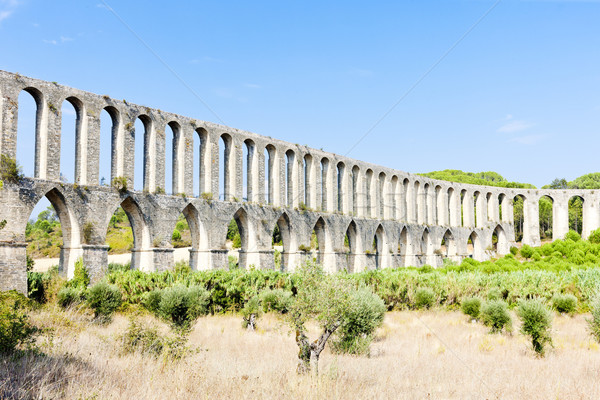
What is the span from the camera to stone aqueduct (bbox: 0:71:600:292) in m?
19.6

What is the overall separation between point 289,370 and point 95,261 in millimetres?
13886

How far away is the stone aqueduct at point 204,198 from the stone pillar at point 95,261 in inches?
1.6

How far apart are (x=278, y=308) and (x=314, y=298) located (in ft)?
28.5

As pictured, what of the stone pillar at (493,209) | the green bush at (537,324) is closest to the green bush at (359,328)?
the green bush at (537,324)

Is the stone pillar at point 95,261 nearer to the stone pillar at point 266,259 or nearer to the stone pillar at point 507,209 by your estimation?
the stone pillar at point 266,259

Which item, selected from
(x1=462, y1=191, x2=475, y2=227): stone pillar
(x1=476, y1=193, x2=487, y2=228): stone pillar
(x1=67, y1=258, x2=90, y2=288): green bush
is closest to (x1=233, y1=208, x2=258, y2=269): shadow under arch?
(x1=67, y1=258, x2=90, y2=288): green bush

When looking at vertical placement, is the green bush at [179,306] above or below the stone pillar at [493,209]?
below

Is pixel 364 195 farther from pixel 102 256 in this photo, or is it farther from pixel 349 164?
pixel 102 256

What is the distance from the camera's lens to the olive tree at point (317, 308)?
29.6 ft

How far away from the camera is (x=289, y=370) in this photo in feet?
29.9

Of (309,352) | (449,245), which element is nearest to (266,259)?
(309,352)

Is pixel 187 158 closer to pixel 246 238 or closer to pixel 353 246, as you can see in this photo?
pixel 246 238

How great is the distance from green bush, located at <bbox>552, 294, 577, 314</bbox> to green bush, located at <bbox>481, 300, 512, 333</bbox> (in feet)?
13.7

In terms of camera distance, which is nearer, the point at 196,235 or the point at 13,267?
the point at 13,267
